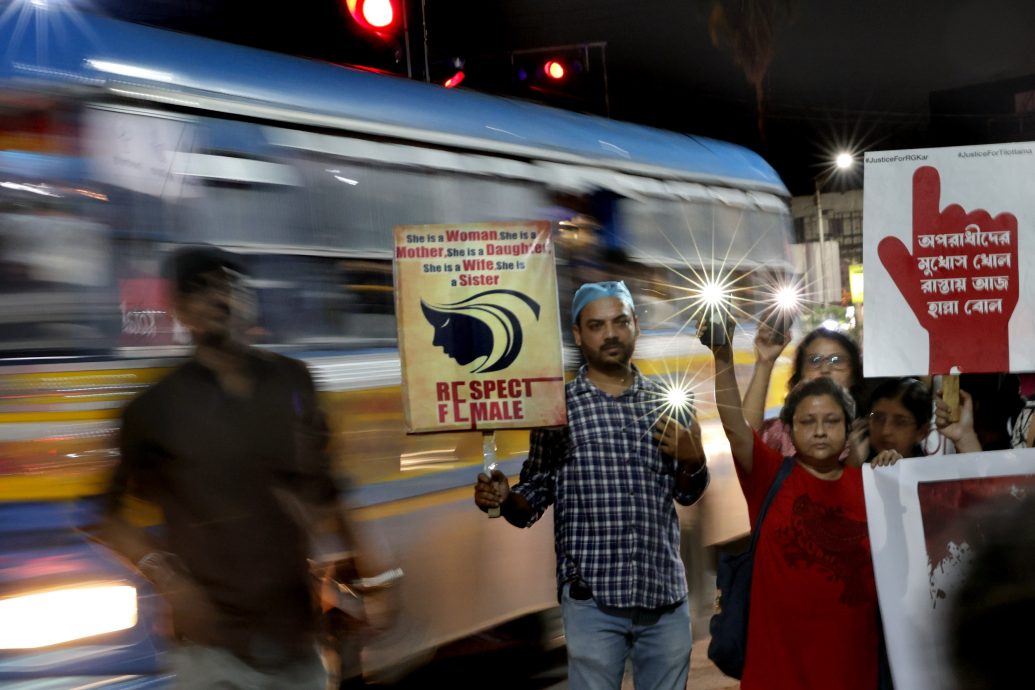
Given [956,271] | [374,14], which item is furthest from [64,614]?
[956,271]

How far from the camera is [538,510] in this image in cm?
382

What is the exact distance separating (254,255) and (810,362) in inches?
87.4

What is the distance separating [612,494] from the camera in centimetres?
375

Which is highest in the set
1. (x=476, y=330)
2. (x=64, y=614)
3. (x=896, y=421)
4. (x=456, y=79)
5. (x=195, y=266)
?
(x=456, y=79)

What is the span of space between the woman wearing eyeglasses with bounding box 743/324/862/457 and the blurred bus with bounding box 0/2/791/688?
1.81 meters

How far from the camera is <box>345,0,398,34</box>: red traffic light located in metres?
5.64

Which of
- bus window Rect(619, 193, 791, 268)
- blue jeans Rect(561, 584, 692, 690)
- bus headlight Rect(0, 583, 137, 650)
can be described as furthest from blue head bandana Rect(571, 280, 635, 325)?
bus window Rect(619, 193, 791, 268)

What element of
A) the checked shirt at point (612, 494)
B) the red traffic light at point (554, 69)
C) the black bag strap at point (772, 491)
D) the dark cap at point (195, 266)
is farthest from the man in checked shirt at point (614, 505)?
the red traffic light at point (554, 69)

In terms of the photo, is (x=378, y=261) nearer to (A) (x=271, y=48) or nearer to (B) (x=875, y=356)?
(A) (x=271, y=48)

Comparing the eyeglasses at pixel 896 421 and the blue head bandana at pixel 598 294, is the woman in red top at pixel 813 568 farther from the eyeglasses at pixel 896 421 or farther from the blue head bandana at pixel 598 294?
the blue head bandana at pixel 598 294

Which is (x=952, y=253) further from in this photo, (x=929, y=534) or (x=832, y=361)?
(x=929, y=534)

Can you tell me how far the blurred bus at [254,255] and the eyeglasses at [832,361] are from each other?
2014 mm

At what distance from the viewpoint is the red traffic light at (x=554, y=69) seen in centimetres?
880

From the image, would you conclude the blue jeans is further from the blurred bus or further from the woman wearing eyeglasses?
the blurred bus
